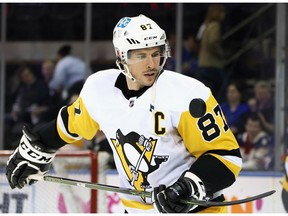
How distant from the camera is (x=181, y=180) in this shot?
3131 mm

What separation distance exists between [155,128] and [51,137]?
603 mm

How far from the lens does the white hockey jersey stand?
3195 millimetres

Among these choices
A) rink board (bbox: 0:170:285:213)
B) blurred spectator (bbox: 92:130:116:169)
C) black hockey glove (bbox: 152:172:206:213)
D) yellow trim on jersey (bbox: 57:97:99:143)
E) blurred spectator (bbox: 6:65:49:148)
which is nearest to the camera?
black hockey glove (bbox: 152:172:206:213)

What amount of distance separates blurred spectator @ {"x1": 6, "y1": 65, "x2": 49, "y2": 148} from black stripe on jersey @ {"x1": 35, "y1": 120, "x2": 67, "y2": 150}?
3737 mm

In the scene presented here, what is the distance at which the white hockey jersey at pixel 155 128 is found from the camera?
320 centimetres

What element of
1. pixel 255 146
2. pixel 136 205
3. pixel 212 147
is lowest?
pixel 136 205

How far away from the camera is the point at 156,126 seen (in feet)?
10.7

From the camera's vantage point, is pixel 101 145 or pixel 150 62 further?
pixel 101 145

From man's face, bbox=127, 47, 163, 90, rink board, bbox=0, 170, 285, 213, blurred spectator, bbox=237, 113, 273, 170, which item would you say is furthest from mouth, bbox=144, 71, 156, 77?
blurred spectator, bbox=237, 113, 273, 170

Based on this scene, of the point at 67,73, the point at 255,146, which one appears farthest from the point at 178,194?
the point at 67,73

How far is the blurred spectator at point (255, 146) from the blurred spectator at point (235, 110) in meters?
0.04

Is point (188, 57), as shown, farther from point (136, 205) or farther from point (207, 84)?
point (136, 205)

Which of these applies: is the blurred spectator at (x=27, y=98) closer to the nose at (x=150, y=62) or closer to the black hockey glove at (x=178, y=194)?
the nose at (x=150, y=62)

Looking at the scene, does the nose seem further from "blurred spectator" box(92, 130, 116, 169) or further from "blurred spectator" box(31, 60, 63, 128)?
"blurred spectator" box(31, 60, 63, 128)
